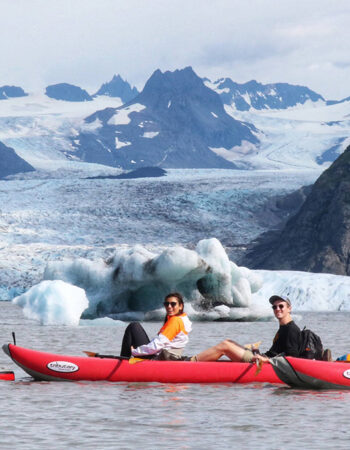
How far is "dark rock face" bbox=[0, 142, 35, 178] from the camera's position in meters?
92.6

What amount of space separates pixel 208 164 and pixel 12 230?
118473 mm

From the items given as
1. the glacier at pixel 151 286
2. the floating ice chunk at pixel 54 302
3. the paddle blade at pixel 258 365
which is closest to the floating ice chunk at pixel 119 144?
the glacier at pixel 151 286

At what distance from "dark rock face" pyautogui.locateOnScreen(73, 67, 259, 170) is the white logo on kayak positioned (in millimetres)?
140657

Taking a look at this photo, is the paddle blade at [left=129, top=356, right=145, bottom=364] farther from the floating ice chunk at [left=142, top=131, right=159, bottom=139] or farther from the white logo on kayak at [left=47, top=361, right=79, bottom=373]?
the floating ice chunk at [left=142, top=131, right=159, bottom=139]

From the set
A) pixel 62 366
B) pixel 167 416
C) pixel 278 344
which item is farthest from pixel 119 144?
pixel 167 416

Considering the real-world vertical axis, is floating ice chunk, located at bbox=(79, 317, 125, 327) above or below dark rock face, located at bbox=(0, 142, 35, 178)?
below

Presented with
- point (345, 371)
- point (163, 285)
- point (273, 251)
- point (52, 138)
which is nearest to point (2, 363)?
point (345, 371)

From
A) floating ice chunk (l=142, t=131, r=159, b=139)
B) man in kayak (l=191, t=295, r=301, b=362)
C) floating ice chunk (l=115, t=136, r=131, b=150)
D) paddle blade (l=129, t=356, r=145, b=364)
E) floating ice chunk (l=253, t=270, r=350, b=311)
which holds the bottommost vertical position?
floating ice chunk (l=253, t=270, r=350, b=311)

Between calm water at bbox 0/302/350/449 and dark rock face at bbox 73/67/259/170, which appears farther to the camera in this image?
dark rock face at bbox 73/67/259/170

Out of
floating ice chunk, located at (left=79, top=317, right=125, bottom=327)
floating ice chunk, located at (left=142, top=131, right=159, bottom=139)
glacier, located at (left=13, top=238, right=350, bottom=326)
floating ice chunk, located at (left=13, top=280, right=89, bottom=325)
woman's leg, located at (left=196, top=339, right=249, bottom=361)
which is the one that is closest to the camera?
woman's leg, located at (left=196, top=339, right=249, bottom=361)

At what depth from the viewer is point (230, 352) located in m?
11.2

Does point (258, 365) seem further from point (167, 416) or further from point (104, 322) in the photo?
point (104, 322)

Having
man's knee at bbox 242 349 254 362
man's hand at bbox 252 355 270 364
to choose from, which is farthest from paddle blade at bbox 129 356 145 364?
man's hand at bbox 252 355 270 364

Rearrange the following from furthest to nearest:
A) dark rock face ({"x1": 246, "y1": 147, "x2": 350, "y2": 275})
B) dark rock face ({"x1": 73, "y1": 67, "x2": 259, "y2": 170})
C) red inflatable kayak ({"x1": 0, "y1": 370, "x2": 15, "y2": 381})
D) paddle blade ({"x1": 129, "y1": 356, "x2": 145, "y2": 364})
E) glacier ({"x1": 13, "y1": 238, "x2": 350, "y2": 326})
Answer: dark rock face ({"x1": 73, "y1": 67, "x2": 259, "y2": 170}) < dark rock face ({"x1": 246, "y1": 147, "x2": 350, "y2": 275}) < glacier ({"x1": 13, "y1": 238, "x2": 350, "y2": 326}) < red inflatable kayak ({"x1": 0, "y1": 370, "x2": 15, "y2": 381}) < paddle blade ({"x1": 129, "y1": 356, "x2": 145, "y2": 364})
